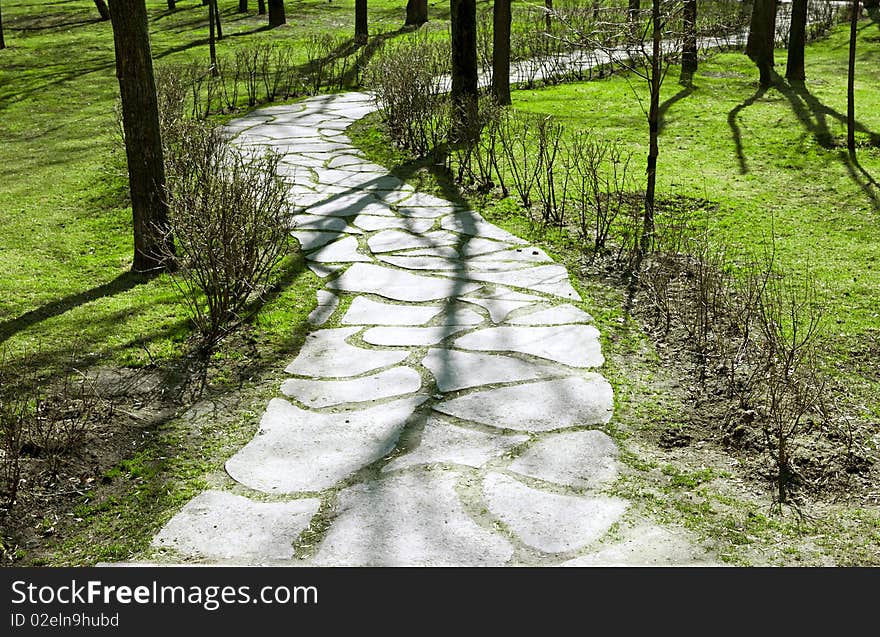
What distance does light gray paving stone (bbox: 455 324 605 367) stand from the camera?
188 inches

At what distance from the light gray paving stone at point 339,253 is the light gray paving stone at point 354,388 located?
1981 millimetres

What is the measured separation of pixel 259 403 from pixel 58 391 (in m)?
0.97

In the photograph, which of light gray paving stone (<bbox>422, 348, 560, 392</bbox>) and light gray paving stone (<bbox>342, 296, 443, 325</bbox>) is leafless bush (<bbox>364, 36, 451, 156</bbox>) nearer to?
light gray paving stone (<bbox>342, 296, 443, 325</bbox>)

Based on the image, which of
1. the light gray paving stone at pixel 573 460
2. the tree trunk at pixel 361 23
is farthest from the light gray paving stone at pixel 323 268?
the tree trunk at pixel 361 23

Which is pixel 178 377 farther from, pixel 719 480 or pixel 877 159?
pixel 877 159

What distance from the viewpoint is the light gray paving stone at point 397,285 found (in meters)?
5.70

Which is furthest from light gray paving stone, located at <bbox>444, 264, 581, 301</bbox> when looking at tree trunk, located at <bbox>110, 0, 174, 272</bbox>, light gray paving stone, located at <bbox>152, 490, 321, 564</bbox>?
light gray paving stone, located at <bbox>152, 490, 321, 564</bbox>

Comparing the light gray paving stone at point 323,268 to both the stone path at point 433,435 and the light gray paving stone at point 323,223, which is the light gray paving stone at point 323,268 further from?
the light gray paving stone at point 323,223

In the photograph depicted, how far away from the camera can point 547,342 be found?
495 cm

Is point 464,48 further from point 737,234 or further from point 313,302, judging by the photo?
point 313,302

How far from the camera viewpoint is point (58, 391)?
4262mm

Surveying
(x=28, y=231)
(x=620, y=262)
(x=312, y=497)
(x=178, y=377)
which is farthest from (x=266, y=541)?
(x=28, y=231)

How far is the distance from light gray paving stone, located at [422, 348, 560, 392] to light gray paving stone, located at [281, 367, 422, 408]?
14cm

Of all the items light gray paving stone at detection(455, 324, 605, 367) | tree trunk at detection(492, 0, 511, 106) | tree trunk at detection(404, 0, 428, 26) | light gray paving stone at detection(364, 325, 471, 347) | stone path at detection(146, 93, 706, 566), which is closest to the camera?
stone path at detection(146, 93, 706, 566)
